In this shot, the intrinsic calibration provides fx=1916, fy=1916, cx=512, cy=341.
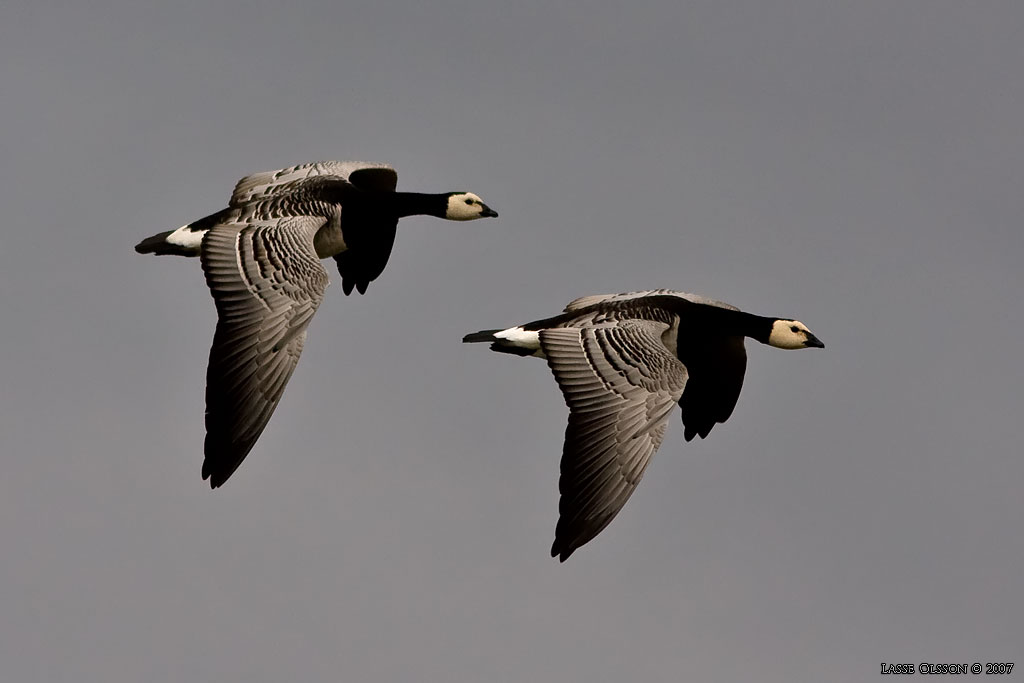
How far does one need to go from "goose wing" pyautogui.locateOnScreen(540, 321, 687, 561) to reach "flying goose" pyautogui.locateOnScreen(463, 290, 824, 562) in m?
0.01

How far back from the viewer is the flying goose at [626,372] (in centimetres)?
2609

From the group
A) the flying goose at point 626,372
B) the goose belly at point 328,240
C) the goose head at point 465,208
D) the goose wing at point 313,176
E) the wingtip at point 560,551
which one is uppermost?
the goose wing at point 313,176

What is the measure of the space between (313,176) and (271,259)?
18.9ft

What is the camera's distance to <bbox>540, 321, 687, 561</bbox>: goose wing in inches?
1018

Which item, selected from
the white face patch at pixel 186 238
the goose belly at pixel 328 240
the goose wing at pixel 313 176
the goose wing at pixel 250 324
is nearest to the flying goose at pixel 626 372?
the goose belly at pixel 328 240

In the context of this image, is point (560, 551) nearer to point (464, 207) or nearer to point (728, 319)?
point (728, 319)

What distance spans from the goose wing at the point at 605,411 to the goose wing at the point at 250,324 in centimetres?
380

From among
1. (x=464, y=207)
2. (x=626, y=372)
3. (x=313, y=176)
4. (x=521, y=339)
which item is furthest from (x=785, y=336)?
(x=313, y=176)

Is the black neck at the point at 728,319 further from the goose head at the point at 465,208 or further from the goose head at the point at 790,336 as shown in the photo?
the goose head at the point at 465,208

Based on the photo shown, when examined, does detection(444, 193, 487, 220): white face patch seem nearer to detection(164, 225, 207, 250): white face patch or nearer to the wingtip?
detection(164, 225, 207, 250): white face patch

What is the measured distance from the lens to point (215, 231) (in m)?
29.6

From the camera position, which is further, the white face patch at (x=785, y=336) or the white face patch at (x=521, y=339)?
the white face patch at (x=785, y=336)

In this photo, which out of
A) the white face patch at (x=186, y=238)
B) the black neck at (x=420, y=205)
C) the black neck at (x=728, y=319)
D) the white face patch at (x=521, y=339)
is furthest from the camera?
the black neck at (x=420, y=205)

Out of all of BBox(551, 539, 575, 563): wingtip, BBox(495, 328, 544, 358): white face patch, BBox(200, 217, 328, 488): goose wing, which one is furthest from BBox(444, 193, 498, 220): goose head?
BBox(551, 539, 575, 563): wingtip
